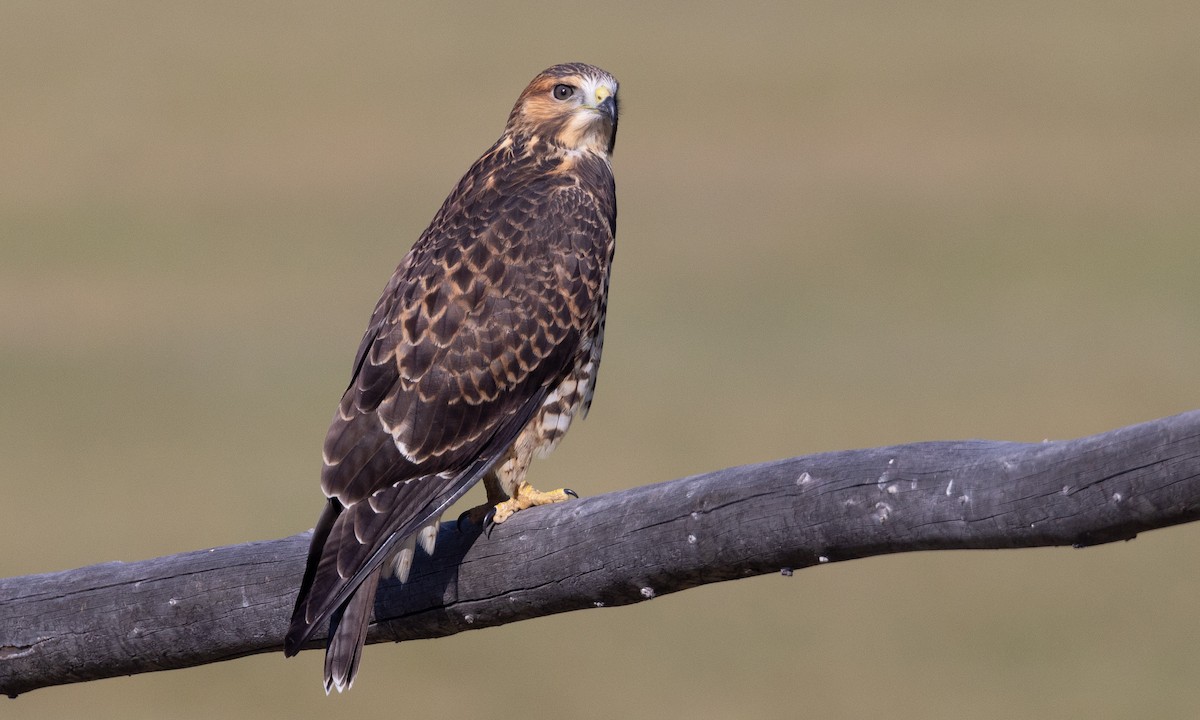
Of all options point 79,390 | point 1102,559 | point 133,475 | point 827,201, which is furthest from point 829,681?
point 827,201

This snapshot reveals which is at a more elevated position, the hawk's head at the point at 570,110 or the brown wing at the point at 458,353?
the hawk's head at the point at 570,110

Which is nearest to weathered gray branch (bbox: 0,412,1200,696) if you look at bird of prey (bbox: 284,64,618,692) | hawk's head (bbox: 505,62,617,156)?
bird of prey (bbox: 284,64,618,692)

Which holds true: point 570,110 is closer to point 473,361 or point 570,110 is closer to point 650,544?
point 473,361

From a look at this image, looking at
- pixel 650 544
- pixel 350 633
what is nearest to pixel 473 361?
pixel 350 633

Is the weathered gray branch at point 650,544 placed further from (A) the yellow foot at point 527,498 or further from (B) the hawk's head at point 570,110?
(B) the hawk's head at point 570,110

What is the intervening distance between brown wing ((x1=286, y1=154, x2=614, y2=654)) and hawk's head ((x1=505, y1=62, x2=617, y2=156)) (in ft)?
1.05

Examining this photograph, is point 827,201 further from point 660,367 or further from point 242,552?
point 242,552

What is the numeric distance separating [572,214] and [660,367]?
1924 centimetres

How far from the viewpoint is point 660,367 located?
24.8m

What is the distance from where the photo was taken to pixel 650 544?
4242mm

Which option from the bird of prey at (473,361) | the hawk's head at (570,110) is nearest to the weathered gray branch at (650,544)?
the bird of prey at (473,361)

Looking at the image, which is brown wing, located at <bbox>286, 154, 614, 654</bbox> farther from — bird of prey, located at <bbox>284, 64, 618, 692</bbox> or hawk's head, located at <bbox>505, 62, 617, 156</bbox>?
hawk's head, located at <bbox>505, 62, 617, 156</bbox>

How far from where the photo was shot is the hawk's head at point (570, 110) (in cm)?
608

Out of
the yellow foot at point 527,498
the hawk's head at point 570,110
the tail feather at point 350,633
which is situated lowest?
the tail feather at point 350,633
